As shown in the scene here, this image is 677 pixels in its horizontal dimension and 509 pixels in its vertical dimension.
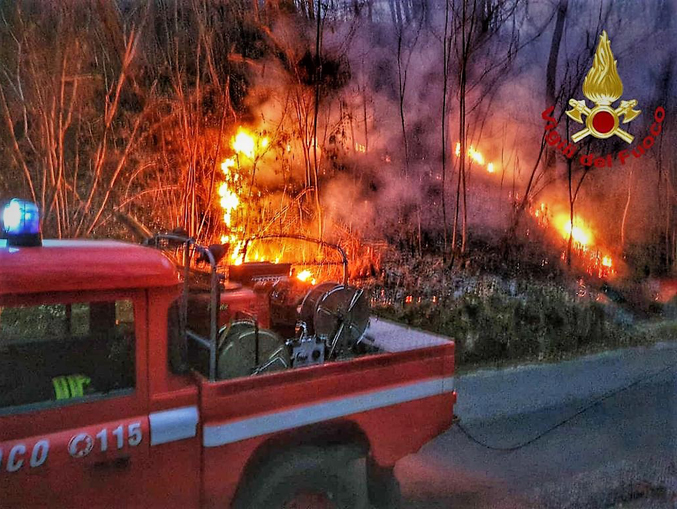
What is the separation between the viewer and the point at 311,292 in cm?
370

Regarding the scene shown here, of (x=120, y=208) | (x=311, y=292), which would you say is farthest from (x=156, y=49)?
(x=311, y=292)

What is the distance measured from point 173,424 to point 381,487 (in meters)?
1.32

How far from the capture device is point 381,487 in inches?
127

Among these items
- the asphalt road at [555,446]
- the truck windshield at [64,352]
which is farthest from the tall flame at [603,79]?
the truck windshield at [64,352]

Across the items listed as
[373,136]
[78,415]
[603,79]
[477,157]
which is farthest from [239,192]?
[603,79]

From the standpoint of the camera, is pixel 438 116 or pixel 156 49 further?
pixel 438 116

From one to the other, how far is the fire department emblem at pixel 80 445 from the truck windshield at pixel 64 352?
0.15 m

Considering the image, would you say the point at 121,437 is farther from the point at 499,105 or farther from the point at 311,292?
the point at 499,105

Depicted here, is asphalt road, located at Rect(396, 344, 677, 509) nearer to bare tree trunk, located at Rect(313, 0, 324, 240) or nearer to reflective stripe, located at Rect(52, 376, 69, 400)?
reflective stripe, located at Rect(52, 376, 69, 400)

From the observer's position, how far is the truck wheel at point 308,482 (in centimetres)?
275

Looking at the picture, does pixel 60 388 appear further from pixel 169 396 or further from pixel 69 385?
pixel 169 396

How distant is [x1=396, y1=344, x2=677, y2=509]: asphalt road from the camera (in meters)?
4.14

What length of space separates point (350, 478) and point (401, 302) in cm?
516

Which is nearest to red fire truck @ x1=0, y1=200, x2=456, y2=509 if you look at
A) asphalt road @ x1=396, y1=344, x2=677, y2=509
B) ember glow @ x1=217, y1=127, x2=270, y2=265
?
asphalt road @ x1=396, y1=344, x2=677, y2=509
